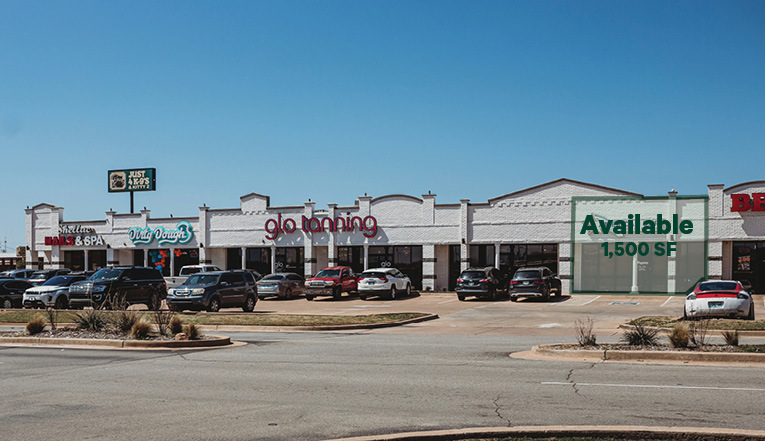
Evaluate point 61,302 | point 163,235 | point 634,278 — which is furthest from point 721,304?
point 163,235

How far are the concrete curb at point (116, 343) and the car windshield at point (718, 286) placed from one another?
15553 millimetres

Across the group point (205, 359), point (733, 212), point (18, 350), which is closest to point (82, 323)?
point (18, 350)

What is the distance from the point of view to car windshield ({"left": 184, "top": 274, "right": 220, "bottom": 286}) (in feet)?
95.0

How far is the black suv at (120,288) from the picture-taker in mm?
28359

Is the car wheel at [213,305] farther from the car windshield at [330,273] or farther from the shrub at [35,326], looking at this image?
the car windshield at [330,273]

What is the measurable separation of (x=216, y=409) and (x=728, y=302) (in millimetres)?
18704

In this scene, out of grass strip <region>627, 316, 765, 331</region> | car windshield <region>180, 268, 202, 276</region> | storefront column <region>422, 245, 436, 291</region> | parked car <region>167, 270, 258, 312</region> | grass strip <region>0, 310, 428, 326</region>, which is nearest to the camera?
grass strip <region>627, 316, 765, 331</region>

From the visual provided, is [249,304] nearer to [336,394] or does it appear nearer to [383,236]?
[383,236]

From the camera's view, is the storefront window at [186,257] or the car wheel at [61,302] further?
the storefront window at [186,257]

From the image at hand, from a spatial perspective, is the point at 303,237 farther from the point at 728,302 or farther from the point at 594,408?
the point at 594,408

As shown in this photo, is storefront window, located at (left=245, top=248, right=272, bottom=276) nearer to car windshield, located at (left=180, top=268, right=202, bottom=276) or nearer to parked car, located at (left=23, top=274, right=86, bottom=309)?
car windshield, located at (left=180, top=268, right=202, bottom=276)

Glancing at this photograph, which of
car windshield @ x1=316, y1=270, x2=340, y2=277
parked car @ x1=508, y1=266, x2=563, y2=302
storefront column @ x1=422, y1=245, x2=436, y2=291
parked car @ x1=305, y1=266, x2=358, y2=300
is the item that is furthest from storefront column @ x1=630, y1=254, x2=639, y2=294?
car windshield @ x1=316, y1=270, x2=340, y2=277

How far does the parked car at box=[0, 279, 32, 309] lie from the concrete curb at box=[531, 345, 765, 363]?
1130 inches

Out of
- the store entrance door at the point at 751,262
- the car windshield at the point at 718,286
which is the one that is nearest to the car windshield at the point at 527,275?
the store entrance door at the point at 751,262
